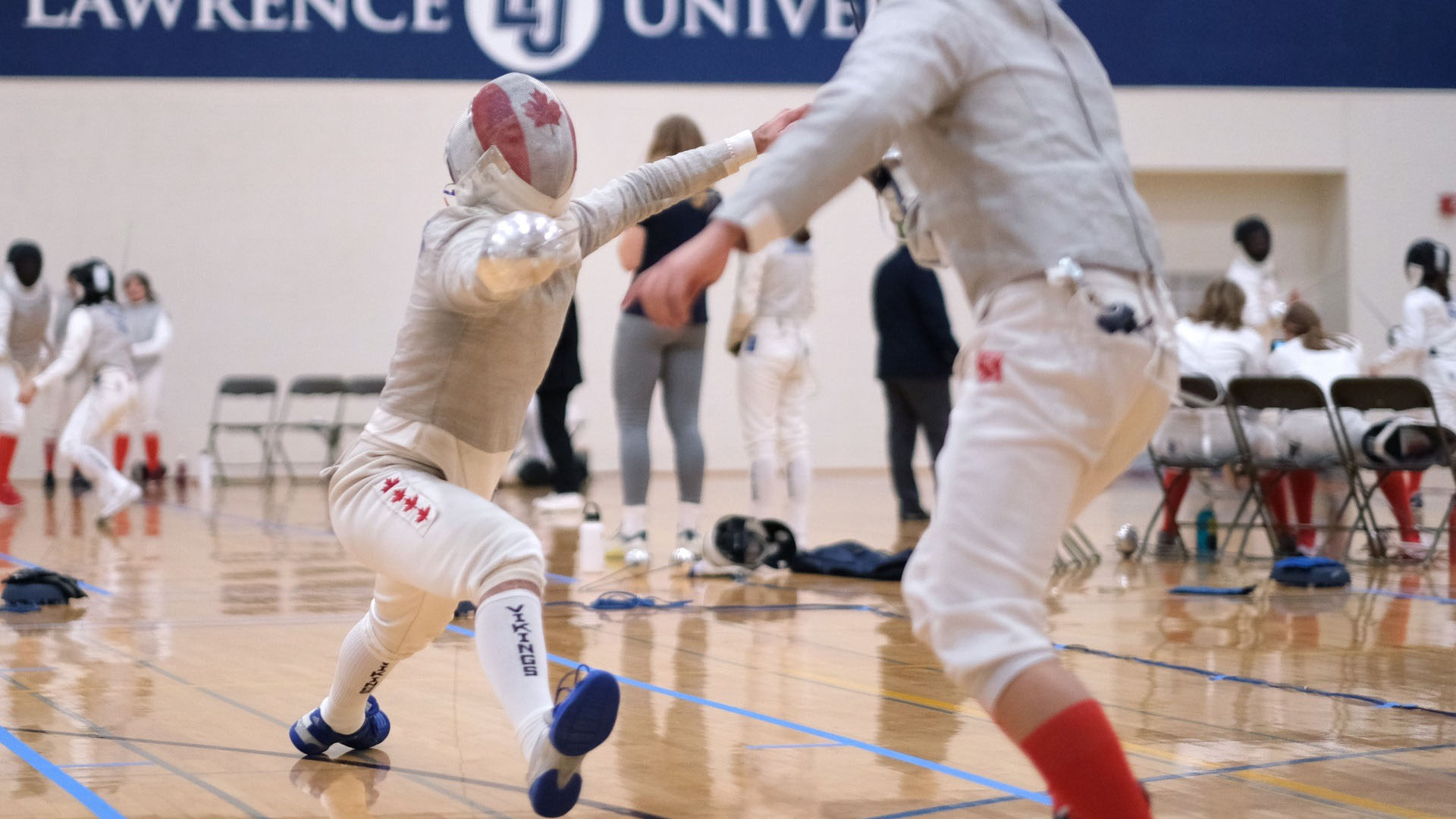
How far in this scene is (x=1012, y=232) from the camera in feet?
5.78

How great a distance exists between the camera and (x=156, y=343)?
1088 cm

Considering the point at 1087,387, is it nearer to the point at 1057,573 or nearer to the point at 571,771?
the point at 571,771

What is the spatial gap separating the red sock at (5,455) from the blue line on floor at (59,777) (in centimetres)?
680

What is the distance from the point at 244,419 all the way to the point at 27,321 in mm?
3054

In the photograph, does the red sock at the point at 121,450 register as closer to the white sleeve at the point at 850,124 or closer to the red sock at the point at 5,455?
the red sock at the point at 5,455

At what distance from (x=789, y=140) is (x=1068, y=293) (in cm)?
39

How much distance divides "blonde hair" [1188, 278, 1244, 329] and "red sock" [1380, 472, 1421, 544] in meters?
0.93

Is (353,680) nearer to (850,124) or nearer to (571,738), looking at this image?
(571,738)

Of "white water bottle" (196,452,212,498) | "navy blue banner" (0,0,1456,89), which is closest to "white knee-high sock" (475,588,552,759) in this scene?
"white water bottle" (196,452,212,498)

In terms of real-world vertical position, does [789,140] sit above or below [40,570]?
above

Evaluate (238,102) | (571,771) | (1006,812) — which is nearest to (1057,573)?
(1006,812)

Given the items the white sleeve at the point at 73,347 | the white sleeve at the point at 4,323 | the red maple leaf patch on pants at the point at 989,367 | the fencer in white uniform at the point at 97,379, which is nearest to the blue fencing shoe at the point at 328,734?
the red maple leaf patch on pants at the point at 989,367

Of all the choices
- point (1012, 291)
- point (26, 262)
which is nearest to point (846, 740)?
point (1012, 291)

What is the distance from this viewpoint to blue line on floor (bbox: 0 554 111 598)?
16.0 ft
